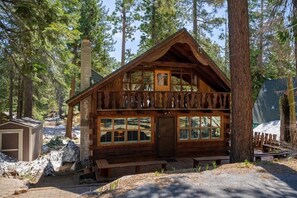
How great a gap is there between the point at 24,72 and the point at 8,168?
409 centimetres

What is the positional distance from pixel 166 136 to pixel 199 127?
6.04ft

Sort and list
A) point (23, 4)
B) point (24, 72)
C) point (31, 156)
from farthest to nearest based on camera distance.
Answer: point (31, 156) → point (24, 72) → point (23, 4)

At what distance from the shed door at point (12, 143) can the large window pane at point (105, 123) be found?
12.8 ft

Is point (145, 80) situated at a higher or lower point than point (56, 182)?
higher

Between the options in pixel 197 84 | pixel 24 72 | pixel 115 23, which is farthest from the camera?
pixel 115 23

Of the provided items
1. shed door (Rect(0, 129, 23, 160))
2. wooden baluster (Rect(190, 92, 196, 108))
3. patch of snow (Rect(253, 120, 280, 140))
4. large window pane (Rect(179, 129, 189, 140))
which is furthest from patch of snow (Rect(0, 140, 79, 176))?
patch of snow (Rect(253, 120, 280, 140))

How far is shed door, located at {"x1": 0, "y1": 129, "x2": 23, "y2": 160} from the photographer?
12996 millimetres

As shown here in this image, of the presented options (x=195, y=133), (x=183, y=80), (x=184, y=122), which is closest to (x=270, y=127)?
(x=195, y=133)

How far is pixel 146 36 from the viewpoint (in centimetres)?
2581

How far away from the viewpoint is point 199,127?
1443 centimetres

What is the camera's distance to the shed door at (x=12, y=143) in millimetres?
12996

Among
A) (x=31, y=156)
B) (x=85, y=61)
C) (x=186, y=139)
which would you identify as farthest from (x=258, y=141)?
(x=31, y=156)

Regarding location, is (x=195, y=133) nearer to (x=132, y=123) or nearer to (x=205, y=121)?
(x=205, y=121)

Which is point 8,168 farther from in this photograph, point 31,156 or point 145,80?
point 145,80
